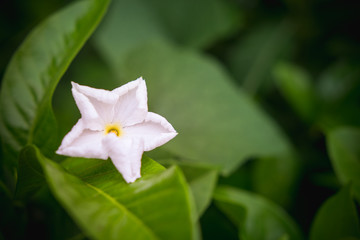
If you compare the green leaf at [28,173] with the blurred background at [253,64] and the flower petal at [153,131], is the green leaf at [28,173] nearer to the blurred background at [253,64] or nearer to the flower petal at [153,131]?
the flower petal at [153,131]

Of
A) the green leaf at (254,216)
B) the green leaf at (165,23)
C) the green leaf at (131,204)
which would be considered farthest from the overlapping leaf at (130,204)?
the green leaf at (165,23)

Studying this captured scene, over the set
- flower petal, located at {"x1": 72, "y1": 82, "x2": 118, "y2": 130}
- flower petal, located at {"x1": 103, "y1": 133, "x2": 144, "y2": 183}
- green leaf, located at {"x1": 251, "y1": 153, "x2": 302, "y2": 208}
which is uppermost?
flower petal, located at {"x1": 72, "y1": 82, "x2": 118, "y2": 130}

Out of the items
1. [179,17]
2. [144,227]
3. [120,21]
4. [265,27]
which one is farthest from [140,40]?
[144,227]

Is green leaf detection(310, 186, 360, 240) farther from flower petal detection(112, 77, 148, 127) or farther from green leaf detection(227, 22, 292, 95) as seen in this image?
green leaf detection(227, 22, 292, 95)

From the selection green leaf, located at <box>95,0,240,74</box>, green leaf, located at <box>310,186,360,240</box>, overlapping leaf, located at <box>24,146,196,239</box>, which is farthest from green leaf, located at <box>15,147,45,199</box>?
green leaf, located at <box>95,0,240,74</box>

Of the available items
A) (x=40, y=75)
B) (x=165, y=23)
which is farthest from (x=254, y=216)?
(x=165, y=23)

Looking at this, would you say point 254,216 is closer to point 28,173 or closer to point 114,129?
point 114,129

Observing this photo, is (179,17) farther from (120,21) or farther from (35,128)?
(35,128)
